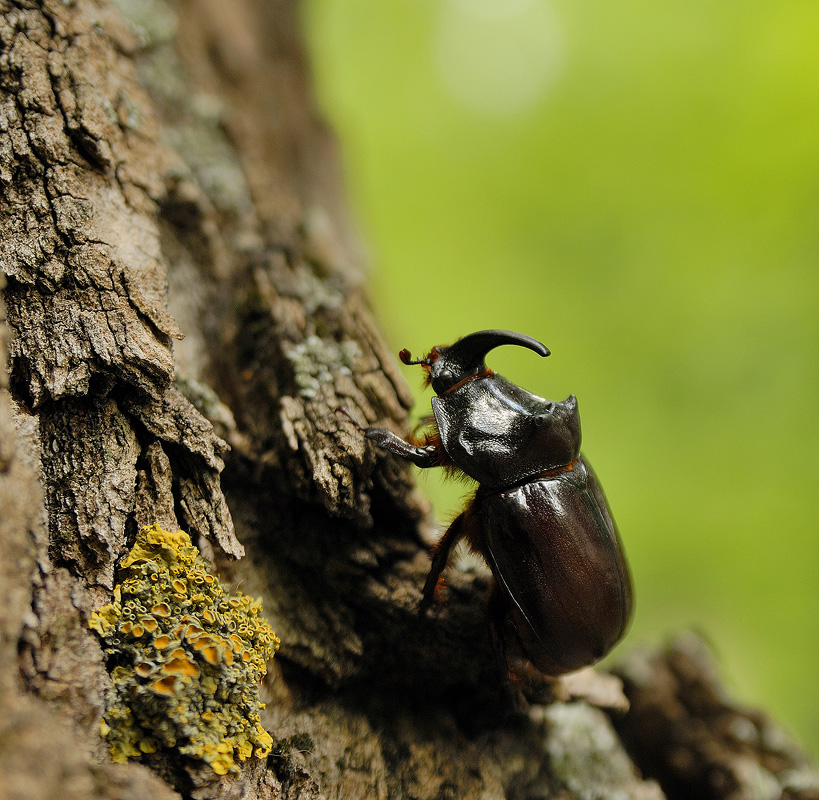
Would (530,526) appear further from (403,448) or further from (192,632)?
(192,632)

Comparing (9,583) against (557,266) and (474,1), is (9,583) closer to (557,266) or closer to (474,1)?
(557,266)

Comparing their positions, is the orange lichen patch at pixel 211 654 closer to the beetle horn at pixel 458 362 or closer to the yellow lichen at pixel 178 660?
the yellow lichen at pixel 178 660

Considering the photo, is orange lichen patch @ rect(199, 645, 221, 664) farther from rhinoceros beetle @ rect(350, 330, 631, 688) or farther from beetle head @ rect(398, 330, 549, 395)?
beetle head @ rect(398, 330, 549, 395)

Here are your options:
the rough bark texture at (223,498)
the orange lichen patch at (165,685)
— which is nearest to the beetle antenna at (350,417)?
the rough bark texture at (223,498)

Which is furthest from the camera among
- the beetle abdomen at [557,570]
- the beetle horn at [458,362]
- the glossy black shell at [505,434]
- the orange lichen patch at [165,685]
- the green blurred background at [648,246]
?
the green blurred background at [648,246]

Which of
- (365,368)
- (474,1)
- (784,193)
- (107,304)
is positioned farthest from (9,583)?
(474,1)

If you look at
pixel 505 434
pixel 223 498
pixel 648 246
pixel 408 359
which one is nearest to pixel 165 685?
pixel 223 498
